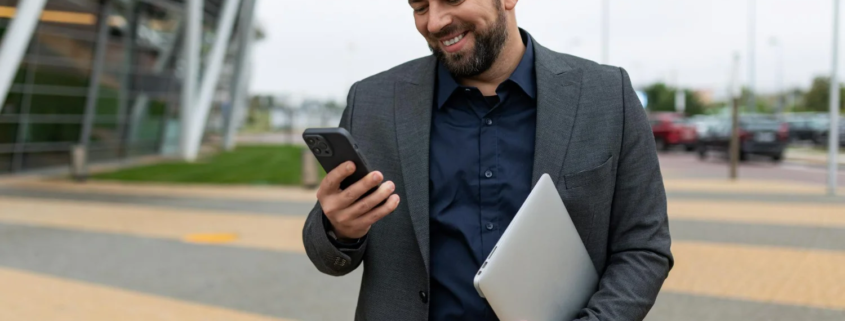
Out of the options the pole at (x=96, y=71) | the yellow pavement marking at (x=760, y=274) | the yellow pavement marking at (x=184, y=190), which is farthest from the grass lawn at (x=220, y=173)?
the yellow pavement marking at (x=760, y=274)

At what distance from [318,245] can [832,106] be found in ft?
49.7

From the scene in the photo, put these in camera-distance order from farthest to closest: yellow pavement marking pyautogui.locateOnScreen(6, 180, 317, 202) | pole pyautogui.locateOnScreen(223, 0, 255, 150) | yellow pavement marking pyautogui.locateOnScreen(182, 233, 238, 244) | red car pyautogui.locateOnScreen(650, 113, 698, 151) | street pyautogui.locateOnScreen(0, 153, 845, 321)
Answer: pole pyautogui.locateOnScreen(223, 0, 255, 150), red car pyautogui.locateOnScreen(650, 113, 698, 151), yellow pavement marking pyautogui.locateOnScreen(6, 180, 317, 202), yellow pavement marking pyautogui.locateOnScreen(182, 233, 238, 244), street pyautogui.locateOnScreen(0, 153, 845, 321)

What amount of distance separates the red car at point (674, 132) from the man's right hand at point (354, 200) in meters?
33.1

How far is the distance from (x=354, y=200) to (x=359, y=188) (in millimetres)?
49

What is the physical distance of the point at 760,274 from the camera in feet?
23.8

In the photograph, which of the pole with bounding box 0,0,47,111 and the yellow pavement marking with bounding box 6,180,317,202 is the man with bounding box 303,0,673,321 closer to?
the yellow pavement marking with bounding box 6,180,317,202

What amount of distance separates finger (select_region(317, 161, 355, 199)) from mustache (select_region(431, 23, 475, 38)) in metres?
0.41

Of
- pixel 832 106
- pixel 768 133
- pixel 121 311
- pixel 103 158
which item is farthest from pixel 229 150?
pixel 121 311

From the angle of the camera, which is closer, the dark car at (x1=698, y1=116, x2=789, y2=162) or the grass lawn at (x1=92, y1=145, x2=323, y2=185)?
the grass lawn at (x1=92, y1=145, x2=323, y2=185)

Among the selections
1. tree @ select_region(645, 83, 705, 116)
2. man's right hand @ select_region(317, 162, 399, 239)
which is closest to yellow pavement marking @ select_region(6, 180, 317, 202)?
man's right hand @ select_region(317, 162, 399, 239)

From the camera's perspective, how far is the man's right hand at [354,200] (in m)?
1.62

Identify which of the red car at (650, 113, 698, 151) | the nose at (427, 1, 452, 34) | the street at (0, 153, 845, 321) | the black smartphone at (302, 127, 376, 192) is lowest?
the street at (0, 153, 845, 321)

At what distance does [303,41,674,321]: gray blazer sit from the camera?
183 centimetres

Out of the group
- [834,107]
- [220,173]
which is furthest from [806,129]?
[220,173]
